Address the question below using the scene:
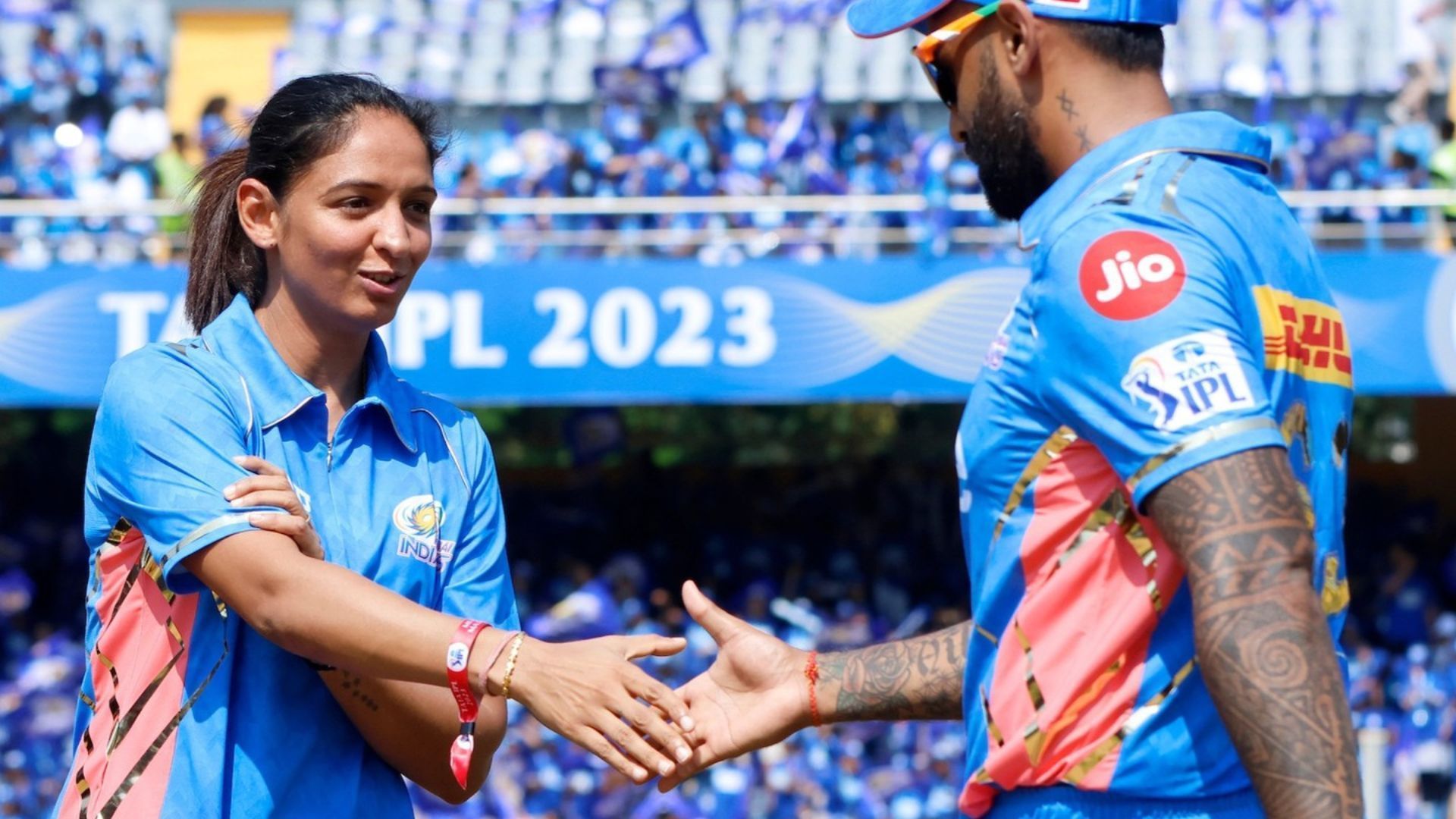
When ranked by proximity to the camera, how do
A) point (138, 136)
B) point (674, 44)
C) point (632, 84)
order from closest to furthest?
point (138, 136) < point (632, 84) < point (674, 44)

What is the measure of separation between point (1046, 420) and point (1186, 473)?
9.3 inches

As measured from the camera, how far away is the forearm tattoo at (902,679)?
8.95 feet

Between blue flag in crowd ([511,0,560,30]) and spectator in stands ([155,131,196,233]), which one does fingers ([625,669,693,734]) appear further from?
blue flag in crowd ([511,0,560,30])

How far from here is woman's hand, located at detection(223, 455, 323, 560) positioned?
253 cm

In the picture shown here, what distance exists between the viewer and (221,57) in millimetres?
19859

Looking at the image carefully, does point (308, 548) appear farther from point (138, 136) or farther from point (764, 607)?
point (138, 136)

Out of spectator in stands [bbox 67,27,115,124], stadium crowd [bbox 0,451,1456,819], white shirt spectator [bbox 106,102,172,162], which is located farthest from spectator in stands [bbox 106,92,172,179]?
stadium crowd [bbox 0,451,1456,819]

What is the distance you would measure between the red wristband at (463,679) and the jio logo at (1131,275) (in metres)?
1.05

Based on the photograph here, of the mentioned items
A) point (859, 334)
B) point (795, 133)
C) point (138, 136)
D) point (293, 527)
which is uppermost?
point (293, 527)

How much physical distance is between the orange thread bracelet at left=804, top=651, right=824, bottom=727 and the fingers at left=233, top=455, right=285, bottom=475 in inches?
34.9

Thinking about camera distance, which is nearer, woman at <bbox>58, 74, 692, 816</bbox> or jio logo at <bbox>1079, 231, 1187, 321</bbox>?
jio logo at <bbox>1079, 231, 1187, 321</bbox>

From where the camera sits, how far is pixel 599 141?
15.1m

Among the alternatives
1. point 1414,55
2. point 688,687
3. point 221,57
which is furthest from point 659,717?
point 221,57

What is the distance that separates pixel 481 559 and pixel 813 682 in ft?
1.89
